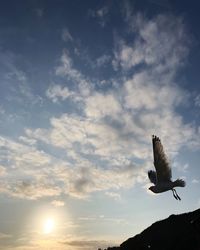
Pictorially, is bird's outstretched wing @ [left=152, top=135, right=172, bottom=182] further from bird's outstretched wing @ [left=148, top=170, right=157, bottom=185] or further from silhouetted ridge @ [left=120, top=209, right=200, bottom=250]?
silhouetted ridge @ [left=120, top=209, right=200, bottom=250]

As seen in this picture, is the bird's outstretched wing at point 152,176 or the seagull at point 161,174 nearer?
the seagull at point 161,174

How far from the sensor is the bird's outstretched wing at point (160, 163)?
37.0 m

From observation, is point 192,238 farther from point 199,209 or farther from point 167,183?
point 167,183

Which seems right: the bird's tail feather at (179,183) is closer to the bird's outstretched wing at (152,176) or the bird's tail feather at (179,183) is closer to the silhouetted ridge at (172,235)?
the bird's outstretched wing at (152,176)

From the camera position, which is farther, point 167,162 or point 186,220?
point 167,162

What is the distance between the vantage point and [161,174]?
37.6 metres

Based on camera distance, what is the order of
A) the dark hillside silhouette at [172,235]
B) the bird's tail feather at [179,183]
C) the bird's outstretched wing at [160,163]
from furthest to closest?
1. the bird's tail feather at [179,183]
2. the bird's outstretched wing at [160,163]
3. the dark hillside silhouette at [172,235]

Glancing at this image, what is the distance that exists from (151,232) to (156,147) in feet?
31.3

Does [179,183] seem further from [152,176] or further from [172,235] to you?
[172,235]

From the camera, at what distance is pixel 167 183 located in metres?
38.1

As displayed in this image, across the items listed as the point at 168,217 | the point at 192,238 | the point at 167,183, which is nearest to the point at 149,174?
the point at 167,183

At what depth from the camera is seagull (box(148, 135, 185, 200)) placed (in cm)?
3706

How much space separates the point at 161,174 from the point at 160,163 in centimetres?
127

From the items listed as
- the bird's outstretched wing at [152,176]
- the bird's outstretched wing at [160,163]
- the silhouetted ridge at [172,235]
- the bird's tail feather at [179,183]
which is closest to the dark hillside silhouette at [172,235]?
the silhouetted ridge at [172,235]
